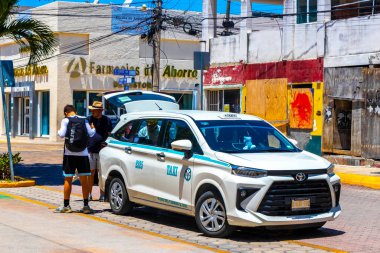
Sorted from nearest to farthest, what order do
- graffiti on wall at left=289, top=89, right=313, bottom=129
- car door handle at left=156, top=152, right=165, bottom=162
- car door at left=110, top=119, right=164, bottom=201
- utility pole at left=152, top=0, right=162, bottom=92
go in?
car door handle at left=156, top=152, right=165, bottom=162, car door at left=110, top=119, right=164, bottom=201, graffiti on wall at left=289, top=89, right=313, bottom=129, utility pole at left=152, top=0, right=162, bottom=92

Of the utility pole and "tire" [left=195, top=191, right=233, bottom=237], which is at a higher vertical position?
the utility pole

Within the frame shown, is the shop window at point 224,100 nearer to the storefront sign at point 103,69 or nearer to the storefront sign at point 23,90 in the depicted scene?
the storefront sign at point 103,69

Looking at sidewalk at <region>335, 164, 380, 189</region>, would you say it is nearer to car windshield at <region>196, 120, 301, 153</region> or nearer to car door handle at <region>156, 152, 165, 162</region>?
car windshield at <region>196, 120, 301, 153</region>

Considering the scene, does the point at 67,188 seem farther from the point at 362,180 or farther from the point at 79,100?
the point at 79,100

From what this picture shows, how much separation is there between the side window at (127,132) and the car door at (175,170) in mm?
1058

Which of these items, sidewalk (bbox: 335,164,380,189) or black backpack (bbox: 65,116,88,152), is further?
sidewalk (bbox: 335,164,380,189)

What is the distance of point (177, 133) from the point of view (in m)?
11.1

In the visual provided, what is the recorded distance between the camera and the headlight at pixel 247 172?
960 centimetres

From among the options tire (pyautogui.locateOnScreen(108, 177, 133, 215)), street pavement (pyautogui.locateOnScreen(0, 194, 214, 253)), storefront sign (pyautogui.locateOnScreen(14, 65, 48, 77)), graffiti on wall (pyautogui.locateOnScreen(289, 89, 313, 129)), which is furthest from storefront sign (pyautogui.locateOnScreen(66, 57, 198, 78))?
street pavement (pyautogui.locateOnScreen(0, 194, 214, 253))

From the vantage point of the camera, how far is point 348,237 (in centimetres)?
1041

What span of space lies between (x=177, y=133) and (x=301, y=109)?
47.2ft

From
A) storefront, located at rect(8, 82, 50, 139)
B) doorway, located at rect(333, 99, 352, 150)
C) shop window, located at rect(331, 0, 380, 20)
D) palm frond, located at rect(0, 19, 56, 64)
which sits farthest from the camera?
storefront, located at rect(8, 82, 50, 139)

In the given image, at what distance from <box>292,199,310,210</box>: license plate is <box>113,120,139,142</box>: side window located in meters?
3.51

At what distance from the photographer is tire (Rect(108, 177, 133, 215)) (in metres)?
12.0
